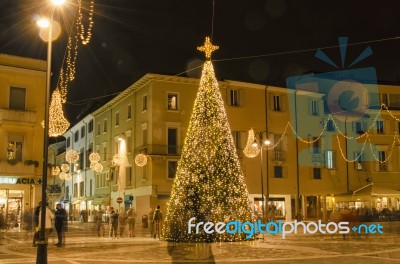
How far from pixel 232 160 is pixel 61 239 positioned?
8.02m

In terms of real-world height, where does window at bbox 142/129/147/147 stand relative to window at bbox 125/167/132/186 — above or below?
above

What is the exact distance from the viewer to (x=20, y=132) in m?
33.6

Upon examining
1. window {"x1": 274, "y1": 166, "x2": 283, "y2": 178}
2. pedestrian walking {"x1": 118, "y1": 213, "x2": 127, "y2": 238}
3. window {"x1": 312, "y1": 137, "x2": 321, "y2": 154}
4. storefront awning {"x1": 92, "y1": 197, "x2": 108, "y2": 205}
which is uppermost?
window {"x1": 312, "y1": 137, "x2": 321, "y2": 154}

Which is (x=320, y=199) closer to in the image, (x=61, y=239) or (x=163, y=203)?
(x=163, y=203)

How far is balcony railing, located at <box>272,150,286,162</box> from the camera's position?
45.2 meters

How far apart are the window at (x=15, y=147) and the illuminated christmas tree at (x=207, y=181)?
19.4m

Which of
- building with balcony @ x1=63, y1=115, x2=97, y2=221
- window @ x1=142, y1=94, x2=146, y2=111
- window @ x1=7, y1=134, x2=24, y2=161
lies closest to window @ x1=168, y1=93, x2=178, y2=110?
window @ x1=142, y1=94, x2=146, y2=111

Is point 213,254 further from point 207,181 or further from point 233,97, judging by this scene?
point 233,97

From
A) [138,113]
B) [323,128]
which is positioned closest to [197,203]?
[138,113]

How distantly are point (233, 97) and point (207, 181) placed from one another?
2768 centimetres

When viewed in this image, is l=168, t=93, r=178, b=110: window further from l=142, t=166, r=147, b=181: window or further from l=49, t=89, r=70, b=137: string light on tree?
l=49, t=89, r=70, b=137: string light on tree

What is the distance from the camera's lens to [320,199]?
1860 inches

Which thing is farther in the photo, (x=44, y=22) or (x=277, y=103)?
(x=277, y=103)

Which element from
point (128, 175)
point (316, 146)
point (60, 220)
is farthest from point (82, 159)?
point (60, 220)
